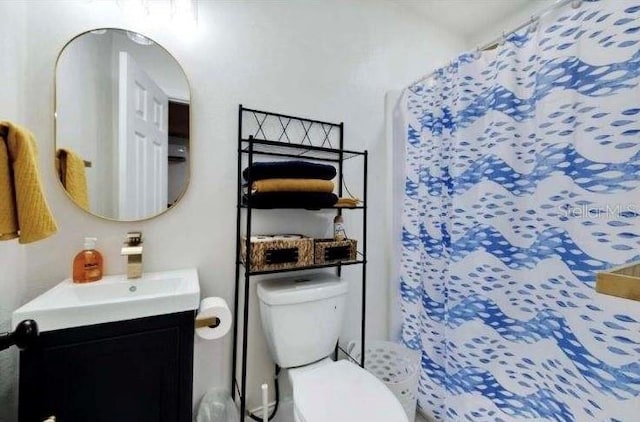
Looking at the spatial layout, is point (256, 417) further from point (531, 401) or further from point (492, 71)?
point (492, 71)

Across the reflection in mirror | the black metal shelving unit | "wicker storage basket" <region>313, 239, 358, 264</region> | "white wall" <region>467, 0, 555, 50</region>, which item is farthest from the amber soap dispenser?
"white wall" <region>467, 0, 555, 50</region>

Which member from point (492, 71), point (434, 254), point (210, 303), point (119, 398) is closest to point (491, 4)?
point (492, 71)

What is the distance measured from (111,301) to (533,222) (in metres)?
1.56

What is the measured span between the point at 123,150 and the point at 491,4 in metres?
2.21

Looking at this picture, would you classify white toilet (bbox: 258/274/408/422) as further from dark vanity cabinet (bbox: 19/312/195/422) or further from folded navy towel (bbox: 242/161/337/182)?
folded navy towel (bbox: 242/161/337/182)

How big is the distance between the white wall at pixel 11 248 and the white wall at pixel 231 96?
25mm

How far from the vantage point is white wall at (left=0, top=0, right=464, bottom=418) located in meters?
1.04

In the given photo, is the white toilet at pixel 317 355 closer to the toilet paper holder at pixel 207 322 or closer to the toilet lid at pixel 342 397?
the toilet lid at pixel 342 397

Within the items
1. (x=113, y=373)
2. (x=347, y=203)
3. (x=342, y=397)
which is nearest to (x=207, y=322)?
(x=113, y=373)

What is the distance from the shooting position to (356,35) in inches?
65.1

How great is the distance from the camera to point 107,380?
0.84m

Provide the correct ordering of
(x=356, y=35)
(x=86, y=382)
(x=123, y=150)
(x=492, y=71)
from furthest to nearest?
(x=356, y=35) → (x=492, y=71) → (x=123, y=150) → (x=86, y=382)

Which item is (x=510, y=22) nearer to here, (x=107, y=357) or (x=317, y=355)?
(x=317, y=355)

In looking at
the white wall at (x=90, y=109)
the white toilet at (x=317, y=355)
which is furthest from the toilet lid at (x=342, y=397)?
the white wall at (x=90, y=109)
